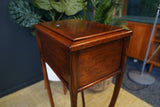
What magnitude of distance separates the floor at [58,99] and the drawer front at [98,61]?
86 cm

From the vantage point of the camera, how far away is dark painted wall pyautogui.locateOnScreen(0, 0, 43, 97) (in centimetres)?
136

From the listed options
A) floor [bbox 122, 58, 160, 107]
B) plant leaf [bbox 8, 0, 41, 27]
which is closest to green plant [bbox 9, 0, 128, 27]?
plant leaf [bbox 8, 0, 41, 27]

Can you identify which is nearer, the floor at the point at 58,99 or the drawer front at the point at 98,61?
the drawer front at the point at 98,61

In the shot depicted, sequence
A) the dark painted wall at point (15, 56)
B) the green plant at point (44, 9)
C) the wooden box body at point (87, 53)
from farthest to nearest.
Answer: the dark painted wall at point (15, 56), the green plant at point (44, 9), the wooden box body at point (87, 53)

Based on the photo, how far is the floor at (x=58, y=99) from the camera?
145cm

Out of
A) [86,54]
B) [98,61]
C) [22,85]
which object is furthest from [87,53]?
[22,85]

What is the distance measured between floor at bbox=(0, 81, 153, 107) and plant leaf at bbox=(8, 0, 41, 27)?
0.95m

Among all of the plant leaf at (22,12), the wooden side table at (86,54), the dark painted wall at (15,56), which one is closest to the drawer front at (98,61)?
the wooden side table at (86,54)

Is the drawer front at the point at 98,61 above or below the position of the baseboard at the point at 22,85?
above

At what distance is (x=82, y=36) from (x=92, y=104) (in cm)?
114

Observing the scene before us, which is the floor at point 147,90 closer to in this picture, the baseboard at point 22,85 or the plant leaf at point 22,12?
the baseboard at point 22,85

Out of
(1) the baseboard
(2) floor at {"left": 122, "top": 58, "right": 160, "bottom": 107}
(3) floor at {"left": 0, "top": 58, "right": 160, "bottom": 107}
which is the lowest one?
(2) floor at {"left": 122, "top": 58, "right": 160, "bottom": 107}

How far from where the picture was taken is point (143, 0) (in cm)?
221

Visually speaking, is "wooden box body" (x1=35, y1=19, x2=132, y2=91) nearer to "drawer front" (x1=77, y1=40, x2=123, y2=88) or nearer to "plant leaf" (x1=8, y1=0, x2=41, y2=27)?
"drawer front" (x1=77, y1=40, x2=123, y2=88)
